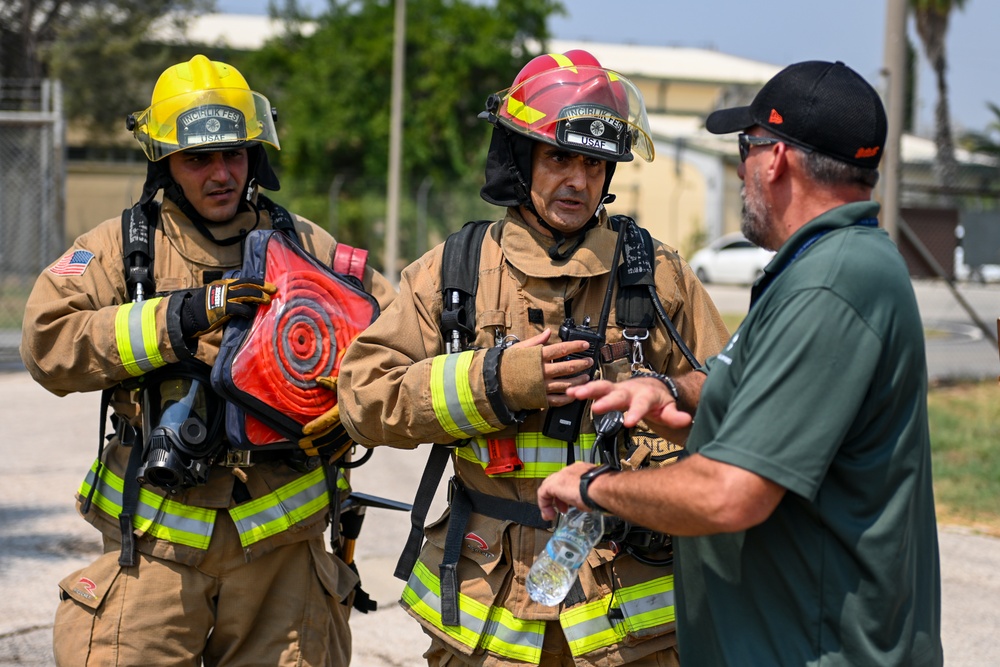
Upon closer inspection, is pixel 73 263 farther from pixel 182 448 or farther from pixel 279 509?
pixel 279 509

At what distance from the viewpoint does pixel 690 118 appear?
47125mm

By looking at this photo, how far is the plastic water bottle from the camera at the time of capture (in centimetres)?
253

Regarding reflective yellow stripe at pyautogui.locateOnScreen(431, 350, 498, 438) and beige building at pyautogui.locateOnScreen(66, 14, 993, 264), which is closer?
reflective yellow stripe at pyautogui.locateOnScreen(431, 350, 498, 438)

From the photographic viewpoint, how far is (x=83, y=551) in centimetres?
603

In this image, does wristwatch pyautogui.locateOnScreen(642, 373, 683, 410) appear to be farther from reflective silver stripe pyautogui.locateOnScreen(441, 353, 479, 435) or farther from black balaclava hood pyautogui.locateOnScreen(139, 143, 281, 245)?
black balaclava hood pyautogui.locateOnScreen(139, 143, 281, 245)

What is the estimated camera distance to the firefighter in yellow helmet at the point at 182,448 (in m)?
3.38

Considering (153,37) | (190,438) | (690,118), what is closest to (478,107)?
(153,37)

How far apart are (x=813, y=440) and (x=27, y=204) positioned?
13.8m

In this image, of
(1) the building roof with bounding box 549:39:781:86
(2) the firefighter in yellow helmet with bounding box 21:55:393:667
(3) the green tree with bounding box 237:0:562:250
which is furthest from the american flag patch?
(1) the building roof with bounding box 549:39:781:86

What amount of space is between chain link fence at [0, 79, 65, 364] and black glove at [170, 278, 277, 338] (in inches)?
356

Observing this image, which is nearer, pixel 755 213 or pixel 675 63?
pixel 755 213

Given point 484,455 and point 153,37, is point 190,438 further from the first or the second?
point 153,37

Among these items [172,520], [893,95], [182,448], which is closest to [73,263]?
[182,448]

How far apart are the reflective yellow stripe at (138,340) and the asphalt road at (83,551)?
1878 mm
